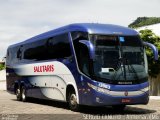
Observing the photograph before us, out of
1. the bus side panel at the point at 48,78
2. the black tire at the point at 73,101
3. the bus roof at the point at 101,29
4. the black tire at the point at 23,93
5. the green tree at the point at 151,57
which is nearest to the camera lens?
the bus roof at the point at 101,29

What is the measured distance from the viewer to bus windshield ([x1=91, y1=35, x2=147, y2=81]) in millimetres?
15002

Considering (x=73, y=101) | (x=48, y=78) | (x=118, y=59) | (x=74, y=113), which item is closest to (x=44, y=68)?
(x=48, y=78)

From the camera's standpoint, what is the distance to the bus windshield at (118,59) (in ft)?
49.2

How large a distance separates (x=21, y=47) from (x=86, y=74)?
10.4 metres

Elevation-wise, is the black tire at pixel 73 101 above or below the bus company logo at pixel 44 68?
below

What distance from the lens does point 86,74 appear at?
15.4 meters

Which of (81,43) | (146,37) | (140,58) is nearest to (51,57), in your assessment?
(81,43)

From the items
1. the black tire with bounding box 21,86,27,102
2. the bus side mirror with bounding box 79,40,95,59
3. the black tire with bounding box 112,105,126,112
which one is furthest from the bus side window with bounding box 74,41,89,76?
the black tire with bounding box 21,86,27,102

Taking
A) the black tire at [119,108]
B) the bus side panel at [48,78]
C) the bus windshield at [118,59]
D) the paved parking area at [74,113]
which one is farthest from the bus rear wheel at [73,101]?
the bus windshield at [118,59]

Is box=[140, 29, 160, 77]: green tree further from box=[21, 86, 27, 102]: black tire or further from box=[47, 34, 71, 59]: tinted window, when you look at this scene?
box=[47, 34, 71, 59]: tinted window

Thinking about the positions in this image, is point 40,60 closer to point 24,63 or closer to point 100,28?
point 24,63

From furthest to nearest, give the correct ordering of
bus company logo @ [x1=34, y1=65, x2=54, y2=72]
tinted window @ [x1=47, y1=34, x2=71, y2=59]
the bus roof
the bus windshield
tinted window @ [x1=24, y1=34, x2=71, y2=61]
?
bus company logo @ [x1=34, y1=65, x2=54, y2=72] → tinted window @ [x1=24, y1=34, x2=71, y2=61] → tinted window @ [x1=47, y1=34, x2=71, y2=59] → the bus roof → the bus windshield

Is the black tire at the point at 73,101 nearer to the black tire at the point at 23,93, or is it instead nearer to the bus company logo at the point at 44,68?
the bus company logo at the point at 44,68

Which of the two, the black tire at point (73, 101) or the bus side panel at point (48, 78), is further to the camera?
the bus side panel at point (48, 78)
